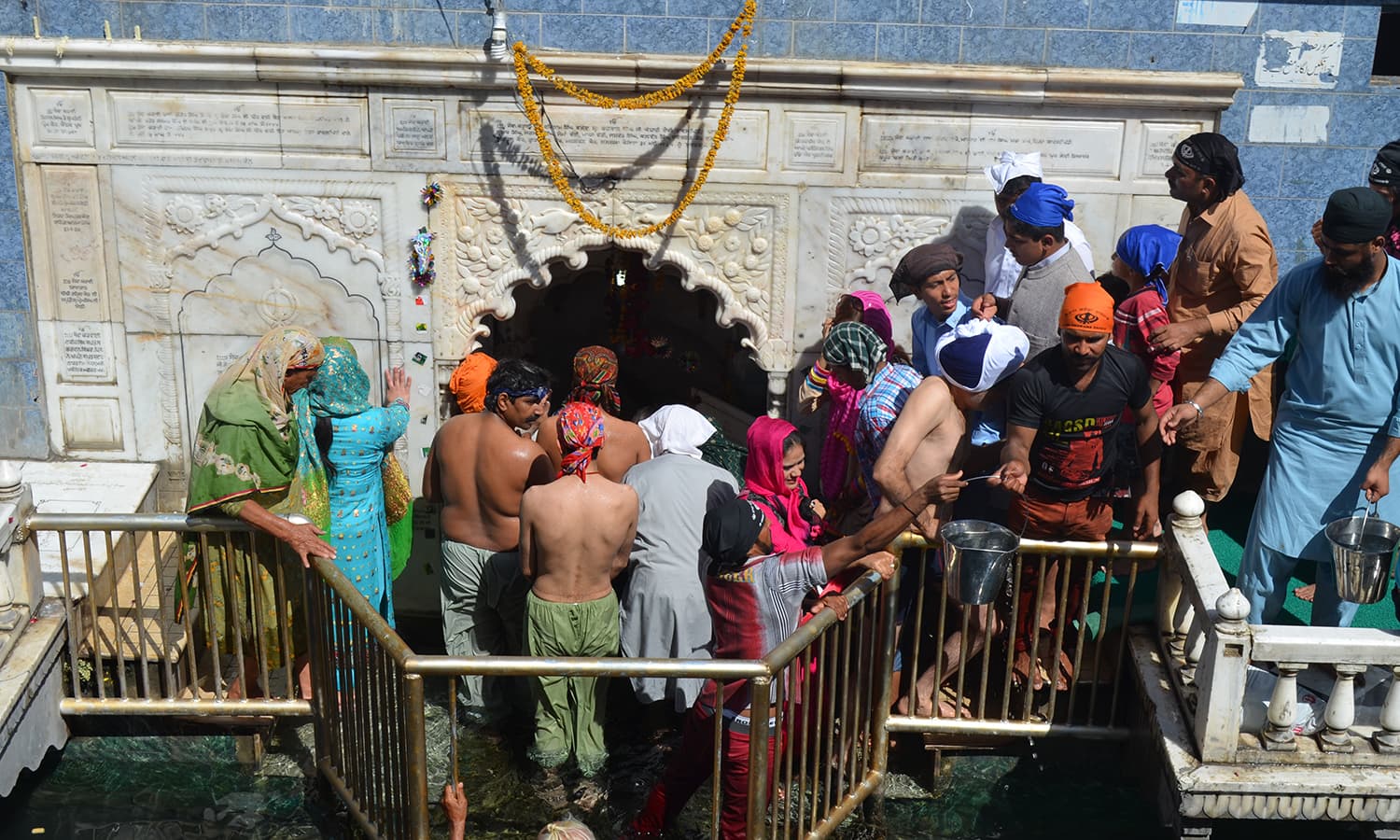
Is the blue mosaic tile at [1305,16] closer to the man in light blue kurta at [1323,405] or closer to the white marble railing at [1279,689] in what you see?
the man in light blue kurta at [1323,405]

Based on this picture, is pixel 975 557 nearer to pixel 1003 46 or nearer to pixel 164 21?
pixel 1003 46

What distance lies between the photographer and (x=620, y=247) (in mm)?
7383

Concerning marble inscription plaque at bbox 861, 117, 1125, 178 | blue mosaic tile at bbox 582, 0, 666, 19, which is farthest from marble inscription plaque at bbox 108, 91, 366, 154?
marble inscription plaque at bbox 861, 117, 1125, 178

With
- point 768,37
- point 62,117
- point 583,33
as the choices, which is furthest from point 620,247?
point 62,117

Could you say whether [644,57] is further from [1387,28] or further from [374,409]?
[1387,28]

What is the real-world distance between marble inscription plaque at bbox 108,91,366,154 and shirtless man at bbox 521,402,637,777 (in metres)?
2.69

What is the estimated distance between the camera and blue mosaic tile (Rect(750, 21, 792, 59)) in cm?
701

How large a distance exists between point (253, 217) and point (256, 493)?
238 cm

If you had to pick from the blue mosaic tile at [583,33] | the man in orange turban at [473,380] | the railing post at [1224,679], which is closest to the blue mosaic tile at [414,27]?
the blue mosaic tile at [583,33]

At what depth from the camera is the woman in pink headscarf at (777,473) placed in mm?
5070

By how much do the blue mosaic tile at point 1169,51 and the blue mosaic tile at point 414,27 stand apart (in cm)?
356

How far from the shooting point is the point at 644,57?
6.98 metres

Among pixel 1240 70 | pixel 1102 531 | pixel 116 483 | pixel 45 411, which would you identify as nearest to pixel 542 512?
pixel 1102 531

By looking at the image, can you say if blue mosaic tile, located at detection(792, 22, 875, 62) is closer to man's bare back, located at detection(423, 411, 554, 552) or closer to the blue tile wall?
the blue tile wall
